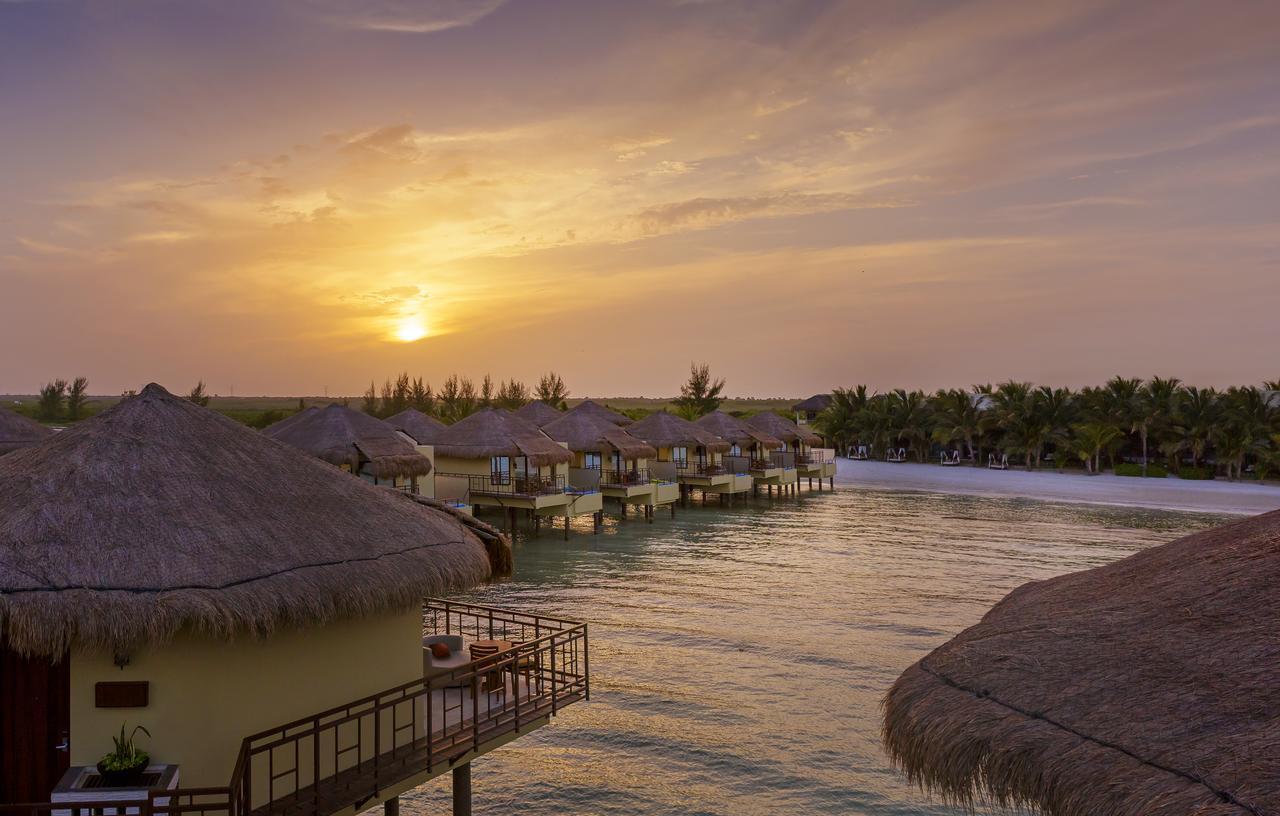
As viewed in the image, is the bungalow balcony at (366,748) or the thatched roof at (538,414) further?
the thatched roof at (538,414)

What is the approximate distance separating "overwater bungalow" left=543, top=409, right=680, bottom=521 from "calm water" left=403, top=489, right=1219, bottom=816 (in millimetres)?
1617

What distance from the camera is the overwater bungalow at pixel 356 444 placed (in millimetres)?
27672

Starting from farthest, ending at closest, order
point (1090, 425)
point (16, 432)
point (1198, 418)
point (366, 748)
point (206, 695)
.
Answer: point (1090, 425), point (1198, 418), point (16, 432), point (366, 748), point (206, 695)

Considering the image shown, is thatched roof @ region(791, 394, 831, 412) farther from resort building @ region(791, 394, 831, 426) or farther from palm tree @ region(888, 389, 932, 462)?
palm tree @ region(888, 389, 932, 462)

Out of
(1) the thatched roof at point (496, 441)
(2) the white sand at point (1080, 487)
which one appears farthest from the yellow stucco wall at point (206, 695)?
(2) the white sand at point (1080, 487)

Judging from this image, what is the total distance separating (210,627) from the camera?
6.83m

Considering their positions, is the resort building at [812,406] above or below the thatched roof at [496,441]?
above

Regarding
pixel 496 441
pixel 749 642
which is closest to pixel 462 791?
pixel 749 642

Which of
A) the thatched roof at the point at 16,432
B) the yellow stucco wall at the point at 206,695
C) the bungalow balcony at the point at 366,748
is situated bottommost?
the bungalow balcony at the point at 366,748

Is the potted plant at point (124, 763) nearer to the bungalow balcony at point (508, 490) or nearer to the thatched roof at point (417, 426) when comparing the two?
the bungalow balcony at point (508, 490)

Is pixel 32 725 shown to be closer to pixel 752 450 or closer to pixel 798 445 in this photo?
pixel 752 450

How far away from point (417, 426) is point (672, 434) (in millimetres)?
14315

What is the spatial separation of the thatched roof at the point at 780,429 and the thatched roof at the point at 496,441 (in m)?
22.1

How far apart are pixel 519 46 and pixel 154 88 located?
33.2 feet
